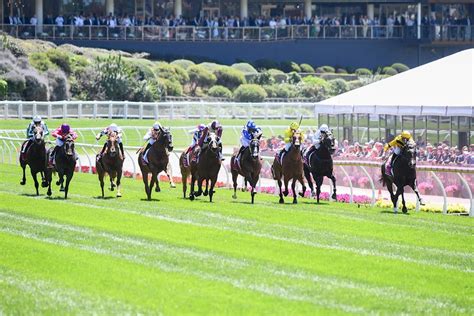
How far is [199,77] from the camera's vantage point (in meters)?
61.6

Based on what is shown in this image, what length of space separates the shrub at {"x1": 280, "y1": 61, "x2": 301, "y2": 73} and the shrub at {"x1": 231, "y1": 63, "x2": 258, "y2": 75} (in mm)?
2479

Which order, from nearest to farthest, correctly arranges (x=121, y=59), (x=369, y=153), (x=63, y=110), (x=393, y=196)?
(x=393, y=196) → (x=369, y=153) → (x=63, y=110) → (x=121, y=59)

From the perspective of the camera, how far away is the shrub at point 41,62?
54219 mm

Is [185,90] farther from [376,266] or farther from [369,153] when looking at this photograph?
[376,266]

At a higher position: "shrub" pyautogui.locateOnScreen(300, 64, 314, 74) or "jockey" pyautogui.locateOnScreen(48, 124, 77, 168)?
"shrub" pyautogui.locateOnScreen(300, 64, 314, 74)

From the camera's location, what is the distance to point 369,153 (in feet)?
104

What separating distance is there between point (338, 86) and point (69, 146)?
39.4 m

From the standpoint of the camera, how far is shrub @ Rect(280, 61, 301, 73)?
69.4 metres

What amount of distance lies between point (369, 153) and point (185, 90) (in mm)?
29568

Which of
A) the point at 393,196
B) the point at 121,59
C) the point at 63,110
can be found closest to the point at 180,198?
the point at 393,196

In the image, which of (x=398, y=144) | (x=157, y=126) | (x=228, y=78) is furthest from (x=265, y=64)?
(x=398, y=144)

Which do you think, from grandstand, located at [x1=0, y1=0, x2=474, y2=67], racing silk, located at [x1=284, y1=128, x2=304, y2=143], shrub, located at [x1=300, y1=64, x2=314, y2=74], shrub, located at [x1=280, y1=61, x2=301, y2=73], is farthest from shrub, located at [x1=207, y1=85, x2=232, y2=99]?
racing silk, located at [x1=284, y1=128, x2=304, y2=143]

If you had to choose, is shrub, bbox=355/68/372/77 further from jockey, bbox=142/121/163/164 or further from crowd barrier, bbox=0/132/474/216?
jockey, bbox=142/121/163/164

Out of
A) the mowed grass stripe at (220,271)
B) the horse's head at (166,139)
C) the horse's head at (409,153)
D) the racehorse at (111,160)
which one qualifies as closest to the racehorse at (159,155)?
the horse's head at (166,139)
